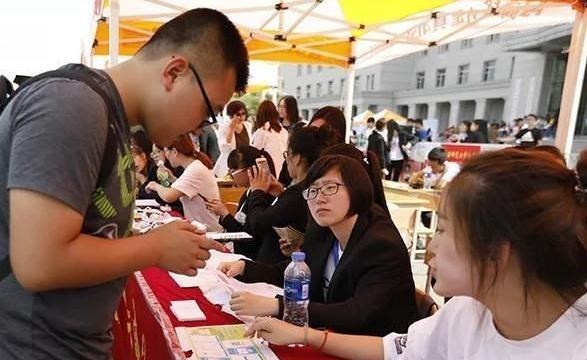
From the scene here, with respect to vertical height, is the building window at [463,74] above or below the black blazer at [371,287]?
above

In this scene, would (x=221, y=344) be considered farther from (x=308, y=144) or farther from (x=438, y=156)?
(x=438, y=156)

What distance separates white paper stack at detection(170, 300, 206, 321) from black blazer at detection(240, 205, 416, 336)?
0.28m

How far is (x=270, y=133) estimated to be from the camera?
5.01 meters

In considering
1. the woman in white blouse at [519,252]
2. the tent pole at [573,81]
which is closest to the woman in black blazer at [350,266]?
the woman in white blouse at [519,252]

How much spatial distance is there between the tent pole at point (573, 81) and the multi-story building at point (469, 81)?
9.10m

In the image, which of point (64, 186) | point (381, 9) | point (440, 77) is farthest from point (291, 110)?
point (440, 77)

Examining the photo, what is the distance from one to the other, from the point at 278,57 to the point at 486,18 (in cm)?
246

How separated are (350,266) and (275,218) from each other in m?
0.95

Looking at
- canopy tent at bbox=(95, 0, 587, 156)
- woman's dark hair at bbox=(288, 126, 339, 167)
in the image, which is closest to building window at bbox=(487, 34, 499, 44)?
canopy tent at bbox=(95, 0, 587, 156)

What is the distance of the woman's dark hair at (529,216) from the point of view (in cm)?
81

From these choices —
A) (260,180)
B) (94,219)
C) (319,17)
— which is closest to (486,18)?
(319,17)

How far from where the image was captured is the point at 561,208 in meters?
0.81

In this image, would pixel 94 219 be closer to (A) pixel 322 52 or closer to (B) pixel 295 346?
(B) pixel 295 346

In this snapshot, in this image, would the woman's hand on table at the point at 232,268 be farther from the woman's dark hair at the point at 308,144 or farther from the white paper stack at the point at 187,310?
the woman's dark hair at the point at 308,144
